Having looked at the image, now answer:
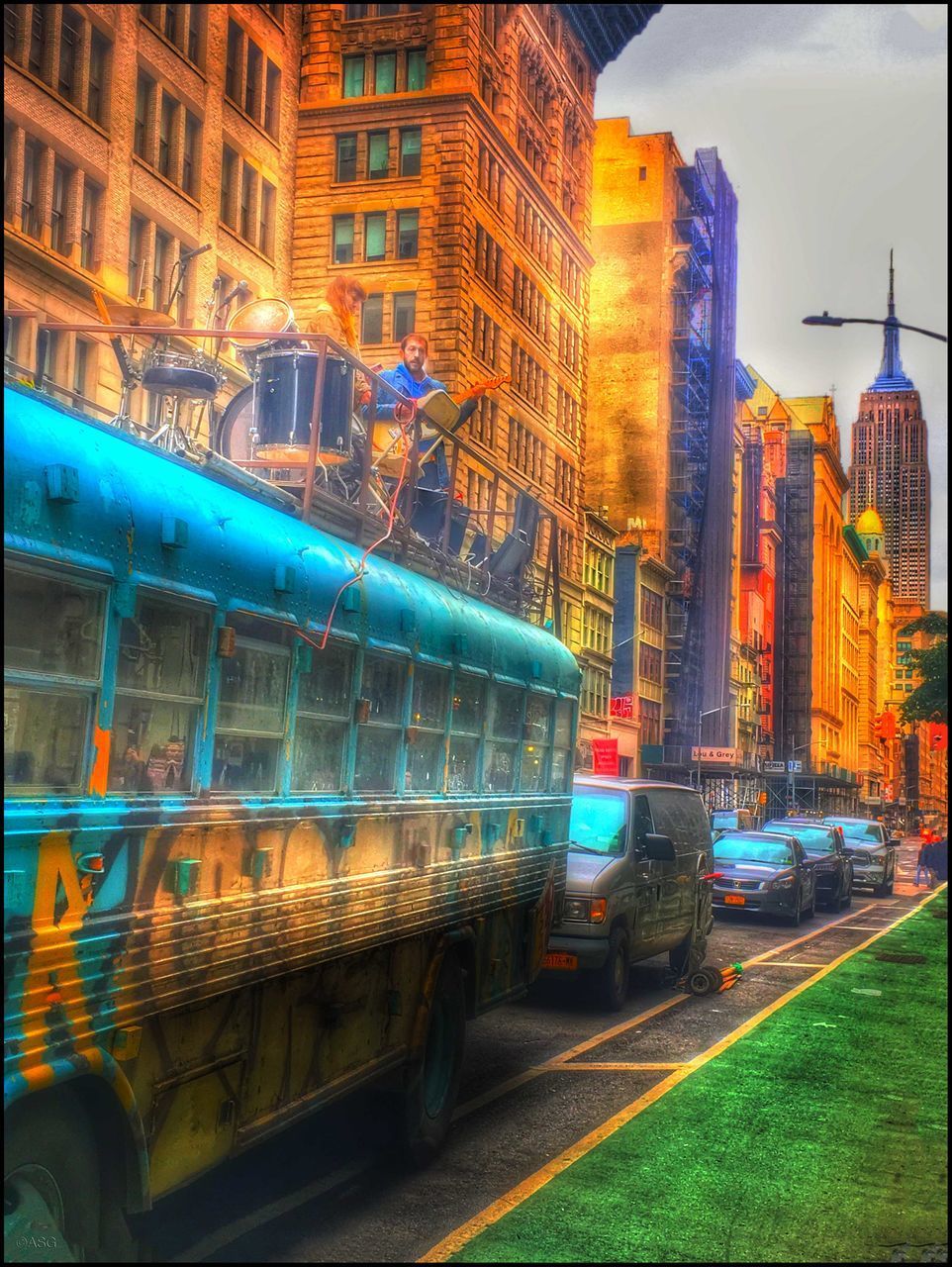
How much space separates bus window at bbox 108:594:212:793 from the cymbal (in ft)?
8.32

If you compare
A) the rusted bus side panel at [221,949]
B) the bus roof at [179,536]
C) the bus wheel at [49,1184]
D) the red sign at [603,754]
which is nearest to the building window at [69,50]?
the bus roof at [179,536]

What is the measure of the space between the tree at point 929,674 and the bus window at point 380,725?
96.8 ft

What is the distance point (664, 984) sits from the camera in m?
16.0

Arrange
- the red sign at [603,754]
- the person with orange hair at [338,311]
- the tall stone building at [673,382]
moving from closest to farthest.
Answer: the person with orange hair at [338,311] < the red sign at [603,754] < the tall stone building at [673,382]

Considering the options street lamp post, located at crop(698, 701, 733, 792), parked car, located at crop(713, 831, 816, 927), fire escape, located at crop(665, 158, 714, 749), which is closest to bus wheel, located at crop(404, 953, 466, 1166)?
parked car, located at crop(713, 831, 816, 927)

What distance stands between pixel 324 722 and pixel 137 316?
2.25 meters

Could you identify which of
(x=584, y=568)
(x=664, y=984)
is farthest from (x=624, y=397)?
(x=664, y=984)

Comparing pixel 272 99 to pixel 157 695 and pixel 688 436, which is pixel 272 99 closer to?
pixel 157 695

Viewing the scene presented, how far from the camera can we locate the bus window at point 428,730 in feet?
24.7

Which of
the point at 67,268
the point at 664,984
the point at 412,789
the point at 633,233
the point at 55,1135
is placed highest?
the point at 633,233

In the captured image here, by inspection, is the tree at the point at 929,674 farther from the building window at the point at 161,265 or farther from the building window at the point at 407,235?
the building window at the point at 161,265

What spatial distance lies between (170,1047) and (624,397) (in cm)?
7711

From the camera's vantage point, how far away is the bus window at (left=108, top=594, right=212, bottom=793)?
4.68 m

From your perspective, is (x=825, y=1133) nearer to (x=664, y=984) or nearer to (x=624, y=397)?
(x=664, y=984)
